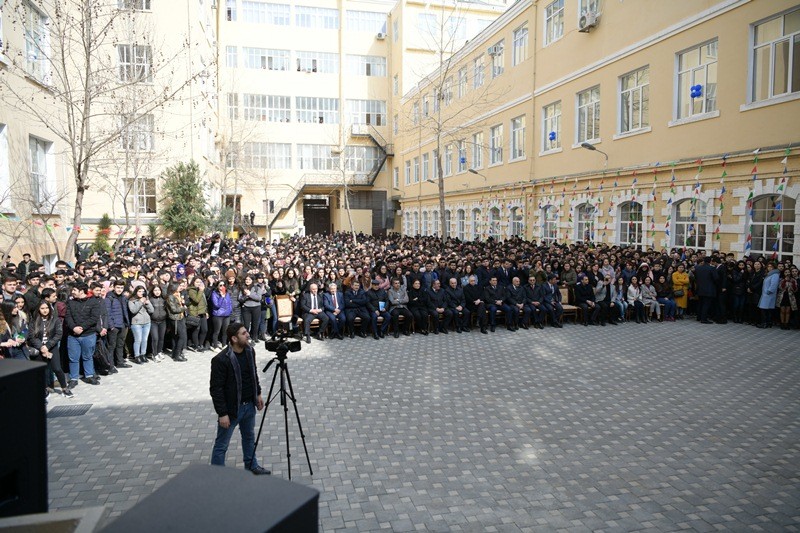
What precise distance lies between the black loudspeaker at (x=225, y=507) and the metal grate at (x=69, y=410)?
25.5ft

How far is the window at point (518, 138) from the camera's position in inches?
1116

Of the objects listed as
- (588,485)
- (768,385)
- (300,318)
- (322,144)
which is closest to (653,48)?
(768,385)

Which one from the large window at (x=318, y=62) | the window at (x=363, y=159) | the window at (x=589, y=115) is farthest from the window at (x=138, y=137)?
the large window at (x=318, y=62)

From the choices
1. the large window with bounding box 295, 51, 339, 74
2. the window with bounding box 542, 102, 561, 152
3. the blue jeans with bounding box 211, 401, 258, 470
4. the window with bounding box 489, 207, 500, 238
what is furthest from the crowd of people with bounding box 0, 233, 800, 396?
the large window with bounding box 295, 51, 339, 74

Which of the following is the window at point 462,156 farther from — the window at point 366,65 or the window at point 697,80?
the window at point 366,65

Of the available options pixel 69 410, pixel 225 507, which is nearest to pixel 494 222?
pixel 69 410

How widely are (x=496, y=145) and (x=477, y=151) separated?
2.75 meters

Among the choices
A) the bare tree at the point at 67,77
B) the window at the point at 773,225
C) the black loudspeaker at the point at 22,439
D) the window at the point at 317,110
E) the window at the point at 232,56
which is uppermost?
the window at the point at 232,56

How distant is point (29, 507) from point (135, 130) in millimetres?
22635

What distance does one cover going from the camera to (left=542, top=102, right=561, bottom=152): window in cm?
2497

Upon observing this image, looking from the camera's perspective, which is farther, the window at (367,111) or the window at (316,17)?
the window at (367,111)

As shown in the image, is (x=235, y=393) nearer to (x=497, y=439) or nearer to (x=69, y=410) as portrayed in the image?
(x=497, y=439)

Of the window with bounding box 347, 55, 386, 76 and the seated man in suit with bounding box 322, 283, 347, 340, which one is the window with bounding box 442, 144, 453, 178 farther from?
the seated man in suit with bounding box 322, 283, 347, 340

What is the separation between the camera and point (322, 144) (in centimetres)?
5009
